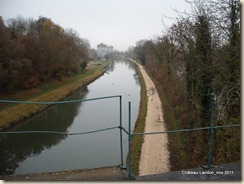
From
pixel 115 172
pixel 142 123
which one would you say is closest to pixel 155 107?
pixel 142 123

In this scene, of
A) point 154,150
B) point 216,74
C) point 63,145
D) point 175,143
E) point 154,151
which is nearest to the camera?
point 216,74

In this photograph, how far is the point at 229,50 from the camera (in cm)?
839

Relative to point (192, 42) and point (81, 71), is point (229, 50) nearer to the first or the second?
point (192, 42)

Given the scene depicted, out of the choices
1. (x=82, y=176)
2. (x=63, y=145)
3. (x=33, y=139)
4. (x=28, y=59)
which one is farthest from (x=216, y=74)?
(x=28, y=59)

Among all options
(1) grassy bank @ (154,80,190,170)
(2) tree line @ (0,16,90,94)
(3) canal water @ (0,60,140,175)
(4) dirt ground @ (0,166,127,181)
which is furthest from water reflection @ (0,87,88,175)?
(4) dirt ground @ (0,166,127,181)

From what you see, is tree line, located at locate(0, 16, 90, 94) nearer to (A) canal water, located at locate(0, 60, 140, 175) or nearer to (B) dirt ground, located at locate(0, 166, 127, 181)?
(A) canal water, located at locate(0, 60, 140, 175)

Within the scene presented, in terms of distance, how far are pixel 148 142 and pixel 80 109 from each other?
431 inches

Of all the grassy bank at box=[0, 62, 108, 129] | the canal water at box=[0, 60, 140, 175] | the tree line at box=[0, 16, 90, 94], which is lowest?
the canal water at box=[0, 60, 140, 175]

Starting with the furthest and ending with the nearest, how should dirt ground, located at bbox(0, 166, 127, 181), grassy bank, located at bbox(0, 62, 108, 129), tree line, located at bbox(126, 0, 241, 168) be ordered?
grassy bank, located at bbox(0, 62, 108, 129), tree line, located at bbox(126, 0, 241, 168), dirt ground, located at bbox(0, 166, 127, 181)

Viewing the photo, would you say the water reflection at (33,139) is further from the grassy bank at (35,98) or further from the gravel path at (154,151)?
the gravel path at (154,151)

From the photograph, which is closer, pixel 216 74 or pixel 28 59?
pixel 216 74

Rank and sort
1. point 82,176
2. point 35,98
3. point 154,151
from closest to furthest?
point 82,176 < point 154,151 < point 35,98

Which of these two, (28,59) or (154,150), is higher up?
(28,59)

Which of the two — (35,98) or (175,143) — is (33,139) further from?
(35,98)
